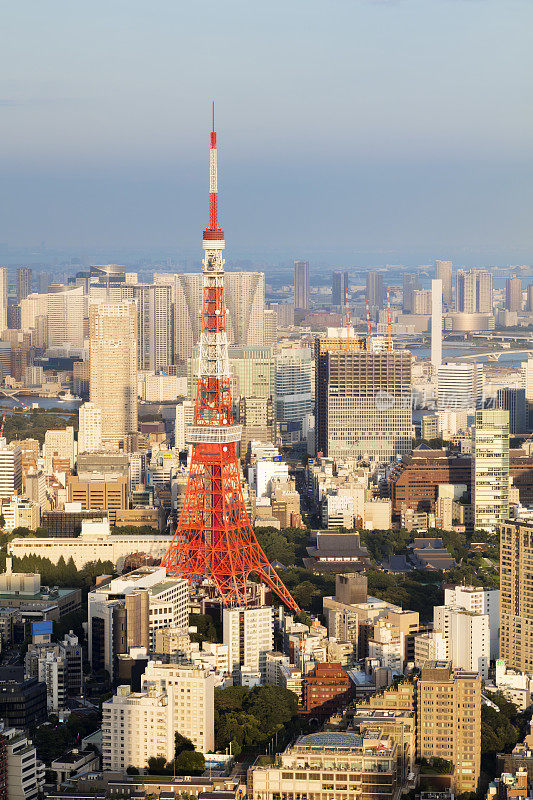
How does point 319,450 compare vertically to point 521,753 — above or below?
above

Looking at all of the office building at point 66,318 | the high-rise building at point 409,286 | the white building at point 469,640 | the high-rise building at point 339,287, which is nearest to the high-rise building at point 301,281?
the high-rise building at point 339,287

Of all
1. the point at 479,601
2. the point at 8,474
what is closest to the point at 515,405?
the point at 8,474

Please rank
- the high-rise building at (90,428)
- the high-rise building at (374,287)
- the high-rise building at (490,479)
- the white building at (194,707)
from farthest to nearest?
1. the high-rise building at (374,287)
2. the high-rise building at (90,428)
3. the high-rise building at (490,479)
4. the white building at (194,707)

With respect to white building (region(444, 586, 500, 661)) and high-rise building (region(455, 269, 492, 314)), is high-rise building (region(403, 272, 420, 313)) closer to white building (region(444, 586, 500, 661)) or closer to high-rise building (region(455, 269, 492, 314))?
high-rise building (region(455, 269, 492, 314))

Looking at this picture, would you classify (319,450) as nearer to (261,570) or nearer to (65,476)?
(65,476)

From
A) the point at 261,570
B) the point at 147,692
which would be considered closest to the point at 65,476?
the point at 261,570

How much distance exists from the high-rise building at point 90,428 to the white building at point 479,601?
1404 cm

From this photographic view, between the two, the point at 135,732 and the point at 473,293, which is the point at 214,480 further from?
the point at 473,293

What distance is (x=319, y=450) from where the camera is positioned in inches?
1304

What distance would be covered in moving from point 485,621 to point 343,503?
326 inches

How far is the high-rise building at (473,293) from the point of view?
59500 millimetres

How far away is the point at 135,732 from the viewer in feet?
50.2

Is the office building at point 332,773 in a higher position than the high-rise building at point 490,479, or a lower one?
lower

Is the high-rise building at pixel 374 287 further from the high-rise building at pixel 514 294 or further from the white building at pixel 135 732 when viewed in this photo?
the white building at pixel 135 732
